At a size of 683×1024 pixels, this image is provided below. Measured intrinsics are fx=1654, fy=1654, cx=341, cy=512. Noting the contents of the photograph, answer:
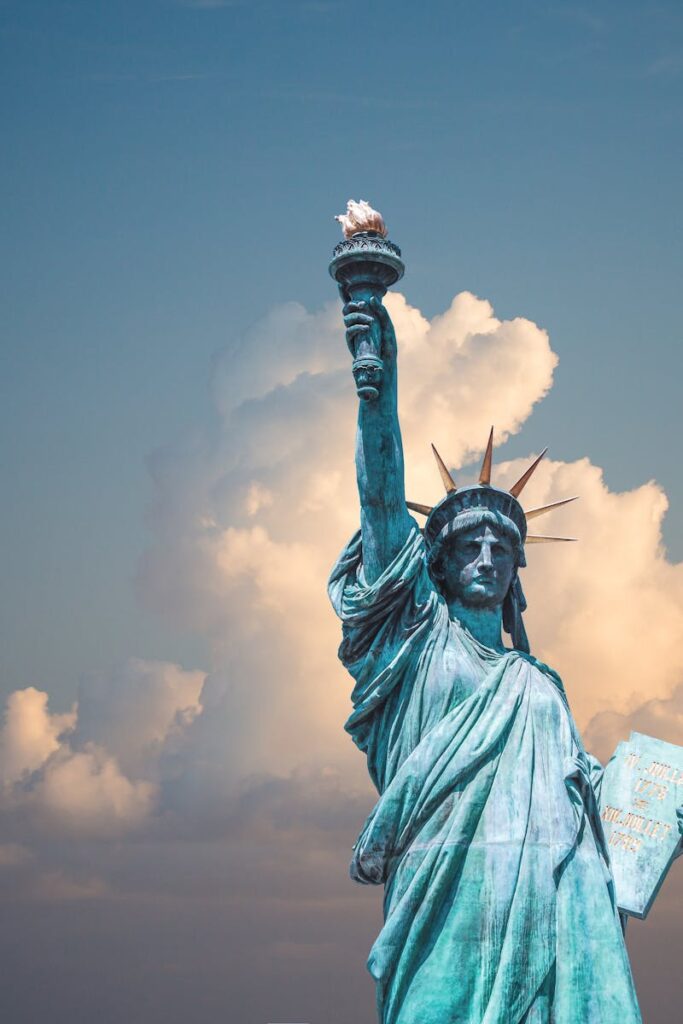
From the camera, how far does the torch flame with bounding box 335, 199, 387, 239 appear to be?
13219 millimetres

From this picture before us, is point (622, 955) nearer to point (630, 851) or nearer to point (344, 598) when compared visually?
point (630, 851)

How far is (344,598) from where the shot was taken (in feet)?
44.4

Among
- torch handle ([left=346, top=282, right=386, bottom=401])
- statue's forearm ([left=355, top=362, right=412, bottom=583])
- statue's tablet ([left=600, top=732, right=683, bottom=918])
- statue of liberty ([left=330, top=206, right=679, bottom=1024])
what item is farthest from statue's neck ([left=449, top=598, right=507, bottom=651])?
torch handle ([left=346, top=282, right=386, bottom=401])

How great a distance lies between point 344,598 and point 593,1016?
12.5ft

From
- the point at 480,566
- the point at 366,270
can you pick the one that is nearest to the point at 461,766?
the point at 480,566

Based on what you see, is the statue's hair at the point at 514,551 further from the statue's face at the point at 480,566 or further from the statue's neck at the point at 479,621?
the statue's neck at the point at 479,621

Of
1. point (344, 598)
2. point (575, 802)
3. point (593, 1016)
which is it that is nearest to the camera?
point (593, 1016)

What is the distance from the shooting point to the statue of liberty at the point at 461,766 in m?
12.1

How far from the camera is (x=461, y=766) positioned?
1266cm

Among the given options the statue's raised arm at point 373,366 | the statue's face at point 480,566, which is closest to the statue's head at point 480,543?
the statue's face at point 480,566

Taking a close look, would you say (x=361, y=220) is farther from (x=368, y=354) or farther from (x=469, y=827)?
(x=469, y=827)

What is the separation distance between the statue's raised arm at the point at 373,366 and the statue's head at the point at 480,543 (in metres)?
0.74

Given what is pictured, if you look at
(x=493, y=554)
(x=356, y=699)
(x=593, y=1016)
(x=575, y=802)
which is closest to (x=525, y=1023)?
(x=593, y=1016)

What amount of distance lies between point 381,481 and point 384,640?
1293mm
